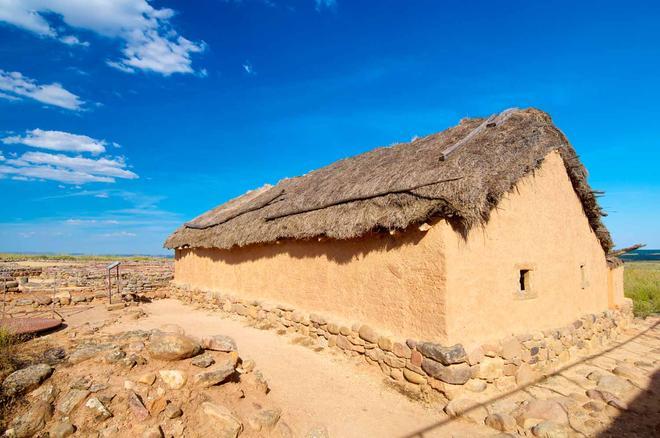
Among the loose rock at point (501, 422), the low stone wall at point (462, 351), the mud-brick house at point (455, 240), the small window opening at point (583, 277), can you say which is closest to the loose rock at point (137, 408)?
the low stone wall at point (462, 351)

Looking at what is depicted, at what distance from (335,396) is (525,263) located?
155 inches

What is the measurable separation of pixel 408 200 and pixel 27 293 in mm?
15294

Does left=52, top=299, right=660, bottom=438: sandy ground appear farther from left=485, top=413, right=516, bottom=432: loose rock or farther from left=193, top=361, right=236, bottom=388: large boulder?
left=193, top=361, right=236, bottom=388: large boulder

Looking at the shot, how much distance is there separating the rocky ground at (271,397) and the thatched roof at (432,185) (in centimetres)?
250

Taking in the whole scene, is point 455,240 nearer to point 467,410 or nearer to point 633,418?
point 467,410

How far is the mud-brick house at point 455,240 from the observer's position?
18.0 feet

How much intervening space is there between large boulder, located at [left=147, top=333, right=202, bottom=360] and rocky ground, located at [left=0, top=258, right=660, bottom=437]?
0.01 meters

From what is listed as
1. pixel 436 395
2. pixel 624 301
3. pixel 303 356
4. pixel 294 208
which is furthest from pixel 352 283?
pixel 624 301

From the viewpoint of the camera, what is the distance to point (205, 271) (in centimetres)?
1336

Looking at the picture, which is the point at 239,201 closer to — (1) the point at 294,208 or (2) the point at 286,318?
(1) the point at 294,208

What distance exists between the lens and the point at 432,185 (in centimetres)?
584

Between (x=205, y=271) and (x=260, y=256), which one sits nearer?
(x=260, y=256)

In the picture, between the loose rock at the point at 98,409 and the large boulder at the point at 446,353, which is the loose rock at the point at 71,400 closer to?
the loose rock at the point at 98,409

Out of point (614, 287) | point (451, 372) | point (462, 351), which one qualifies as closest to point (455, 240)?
point (462, 351)
